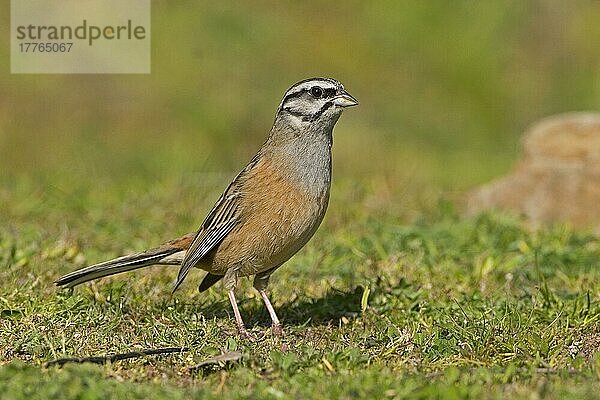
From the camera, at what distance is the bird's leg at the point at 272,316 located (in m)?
6.50

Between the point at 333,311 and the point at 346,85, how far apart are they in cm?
830

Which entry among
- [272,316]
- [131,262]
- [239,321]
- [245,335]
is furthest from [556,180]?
[131,262]

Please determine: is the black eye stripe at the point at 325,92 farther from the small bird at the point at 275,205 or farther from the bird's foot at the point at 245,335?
the bird's foot at the point at 245,335

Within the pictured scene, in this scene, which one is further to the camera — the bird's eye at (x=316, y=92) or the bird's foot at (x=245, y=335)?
the bird's eye at (x=316, y=92)

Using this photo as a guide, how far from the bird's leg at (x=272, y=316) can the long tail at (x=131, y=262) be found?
1.82 feet

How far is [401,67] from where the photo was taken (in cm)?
1597

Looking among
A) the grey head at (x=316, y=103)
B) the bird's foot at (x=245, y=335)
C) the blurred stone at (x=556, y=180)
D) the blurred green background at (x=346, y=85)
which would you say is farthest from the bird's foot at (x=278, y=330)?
the blurred green background at (x=346, y=85)

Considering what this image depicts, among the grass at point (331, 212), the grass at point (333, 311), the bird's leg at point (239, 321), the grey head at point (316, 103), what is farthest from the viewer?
the grey head at point (316, 103)

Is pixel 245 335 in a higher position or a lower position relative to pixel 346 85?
lower

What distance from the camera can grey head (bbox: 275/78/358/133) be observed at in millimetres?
6609

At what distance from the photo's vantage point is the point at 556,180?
9953 mm

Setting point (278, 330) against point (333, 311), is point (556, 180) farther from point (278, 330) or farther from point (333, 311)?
point (278, 330)

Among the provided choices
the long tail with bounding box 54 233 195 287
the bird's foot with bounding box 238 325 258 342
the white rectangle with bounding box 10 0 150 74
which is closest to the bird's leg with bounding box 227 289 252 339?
the bird's foot with bounding box 238 325 258 342

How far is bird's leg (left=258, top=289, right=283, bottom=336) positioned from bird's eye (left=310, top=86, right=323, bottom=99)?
126 cm
